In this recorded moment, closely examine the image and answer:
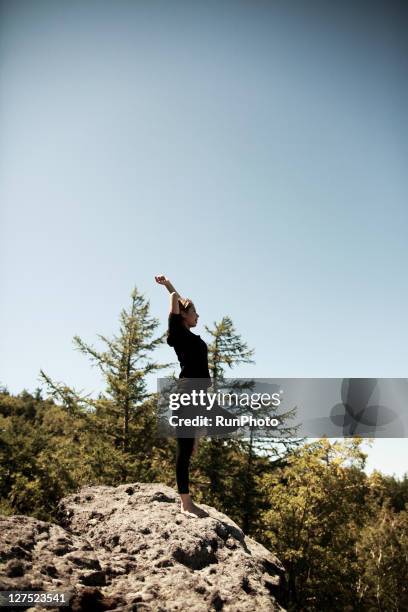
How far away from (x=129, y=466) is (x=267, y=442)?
674 centimetres

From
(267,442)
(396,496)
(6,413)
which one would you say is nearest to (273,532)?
(267,442)

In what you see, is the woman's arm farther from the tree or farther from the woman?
the tree

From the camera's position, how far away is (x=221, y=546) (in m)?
3.76

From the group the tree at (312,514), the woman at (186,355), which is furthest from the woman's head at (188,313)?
the tree at (312,514)

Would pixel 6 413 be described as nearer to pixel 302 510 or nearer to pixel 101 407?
pixel 101 407

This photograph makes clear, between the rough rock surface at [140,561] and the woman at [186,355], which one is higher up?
the woman at [186,355]

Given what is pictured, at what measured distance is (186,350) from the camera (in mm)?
4324

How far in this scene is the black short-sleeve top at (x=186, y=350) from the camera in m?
4.33

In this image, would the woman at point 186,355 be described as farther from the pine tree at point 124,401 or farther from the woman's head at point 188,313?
the pine tree at point 124,401

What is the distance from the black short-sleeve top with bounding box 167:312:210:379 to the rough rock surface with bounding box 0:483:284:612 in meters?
1.61

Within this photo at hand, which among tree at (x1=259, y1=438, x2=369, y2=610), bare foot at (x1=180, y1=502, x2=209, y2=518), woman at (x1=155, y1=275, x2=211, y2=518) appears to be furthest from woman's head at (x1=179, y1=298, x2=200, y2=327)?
tree at (x1=259, y1=438, x2=369, y2=610)

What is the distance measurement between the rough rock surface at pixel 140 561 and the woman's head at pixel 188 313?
2191mm

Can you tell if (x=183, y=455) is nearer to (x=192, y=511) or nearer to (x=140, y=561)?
(x=192, y=511)

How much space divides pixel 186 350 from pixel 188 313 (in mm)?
470
